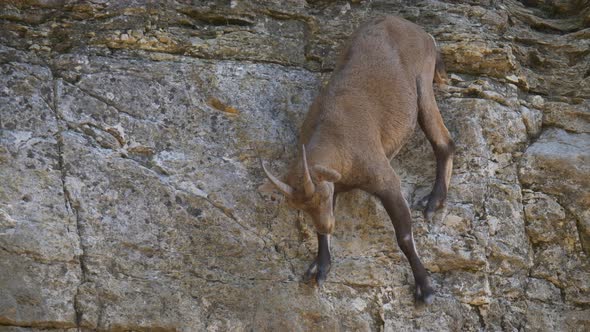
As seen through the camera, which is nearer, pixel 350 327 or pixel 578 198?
pixel 350 327

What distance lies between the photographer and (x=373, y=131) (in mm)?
7859

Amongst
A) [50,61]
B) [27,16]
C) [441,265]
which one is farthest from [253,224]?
[27,16]

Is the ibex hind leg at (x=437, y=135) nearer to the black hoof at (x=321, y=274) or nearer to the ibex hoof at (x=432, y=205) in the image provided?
the ibex hoof at (x=432, y=205)

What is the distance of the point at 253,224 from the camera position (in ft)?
25.6

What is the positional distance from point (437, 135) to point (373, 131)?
0.65 metres

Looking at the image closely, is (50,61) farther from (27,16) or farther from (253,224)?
(253,224)

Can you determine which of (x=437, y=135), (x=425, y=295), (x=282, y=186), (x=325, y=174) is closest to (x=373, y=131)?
(x=437, y=135)

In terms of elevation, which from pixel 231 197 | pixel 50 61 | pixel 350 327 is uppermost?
pixel 50 61

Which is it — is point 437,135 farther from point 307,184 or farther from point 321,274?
point 321,274

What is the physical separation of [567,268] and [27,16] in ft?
17.5

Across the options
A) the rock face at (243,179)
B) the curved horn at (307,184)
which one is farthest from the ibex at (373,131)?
the rock face at (243,179)

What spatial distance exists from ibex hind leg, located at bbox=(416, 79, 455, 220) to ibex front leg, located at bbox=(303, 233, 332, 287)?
3.38 ft

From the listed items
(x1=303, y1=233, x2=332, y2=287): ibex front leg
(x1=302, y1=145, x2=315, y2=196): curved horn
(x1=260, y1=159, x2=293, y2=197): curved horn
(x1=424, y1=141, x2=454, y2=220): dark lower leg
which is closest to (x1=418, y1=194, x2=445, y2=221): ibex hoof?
(x1=424, y1=141, x2=454, y2=220): dark lower leg

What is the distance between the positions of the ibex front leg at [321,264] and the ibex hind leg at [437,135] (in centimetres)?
103
